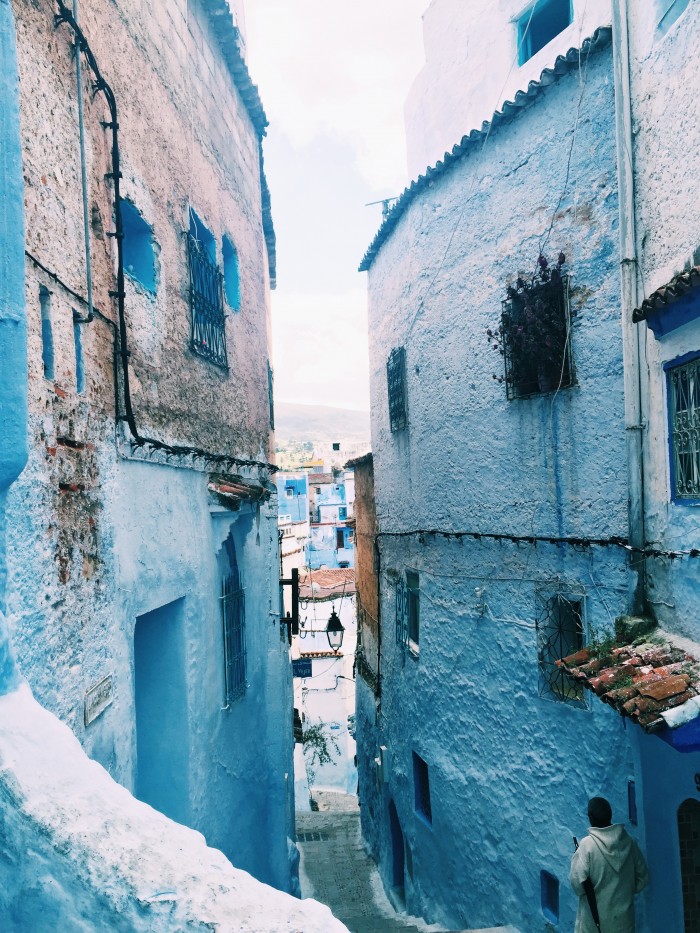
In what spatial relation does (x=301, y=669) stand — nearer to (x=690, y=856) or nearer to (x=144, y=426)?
(x=690, y=856)

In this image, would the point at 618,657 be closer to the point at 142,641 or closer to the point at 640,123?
the point at 142,641

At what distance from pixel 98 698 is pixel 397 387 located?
7.03 meters

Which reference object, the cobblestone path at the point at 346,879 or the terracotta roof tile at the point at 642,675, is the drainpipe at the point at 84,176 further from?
the cobblestone path at the point at 346,879

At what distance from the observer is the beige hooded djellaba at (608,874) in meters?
4.87

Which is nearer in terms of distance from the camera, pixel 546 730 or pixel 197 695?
pixel 197 695

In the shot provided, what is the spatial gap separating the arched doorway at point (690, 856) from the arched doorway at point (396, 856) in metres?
6.85

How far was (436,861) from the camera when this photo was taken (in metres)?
9.04

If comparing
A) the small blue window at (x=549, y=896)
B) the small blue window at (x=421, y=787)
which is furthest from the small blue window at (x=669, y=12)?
the small blue window at (x=421, y=787)

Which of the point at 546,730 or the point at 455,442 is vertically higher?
the point at 455,442

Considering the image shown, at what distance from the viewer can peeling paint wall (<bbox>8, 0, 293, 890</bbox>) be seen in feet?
11.4

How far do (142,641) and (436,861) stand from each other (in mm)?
5615

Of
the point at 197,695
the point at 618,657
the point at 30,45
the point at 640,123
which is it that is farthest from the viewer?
the point at 197,695

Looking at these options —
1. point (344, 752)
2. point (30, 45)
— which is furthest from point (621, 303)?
point (344, 752)

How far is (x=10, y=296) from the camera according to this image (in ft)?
8.99
